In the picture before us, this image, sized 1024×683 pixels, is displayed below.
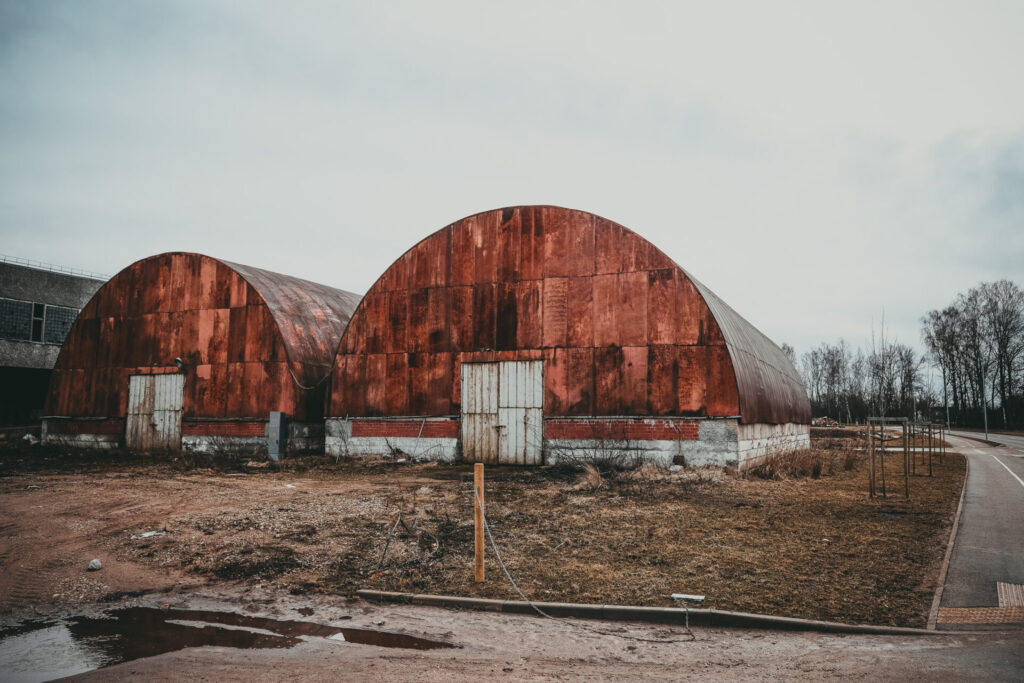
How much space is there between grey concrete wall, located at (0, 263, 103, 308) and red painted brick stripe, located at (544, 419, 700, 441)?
98.1ft

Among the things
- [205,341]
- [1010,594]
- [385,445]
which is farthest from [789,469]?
[205,341]

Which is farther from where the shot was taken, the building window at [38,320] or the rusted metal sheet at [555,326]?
the building window at [38,320]

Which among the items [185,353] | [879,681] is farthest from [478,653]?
[185,353]

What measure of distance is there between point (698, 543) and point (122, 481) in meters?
13.9

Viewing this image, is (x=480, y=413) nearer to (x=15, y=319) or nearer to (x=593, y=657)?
(x=593, y=657)

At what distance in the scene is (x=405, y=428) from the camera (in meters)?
21.6

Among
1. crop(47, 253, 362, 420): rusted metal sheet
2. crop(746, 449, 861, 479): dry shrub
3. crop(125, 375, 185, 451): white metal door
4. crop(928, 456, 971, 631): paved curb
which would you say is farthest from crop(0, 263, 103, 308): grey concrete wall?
crop(928, 456, 971, 631): paved curb

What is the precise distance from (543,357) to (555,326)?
0.97 m

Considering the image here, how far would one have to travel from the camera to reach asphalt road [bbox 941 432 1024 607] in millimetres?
7961

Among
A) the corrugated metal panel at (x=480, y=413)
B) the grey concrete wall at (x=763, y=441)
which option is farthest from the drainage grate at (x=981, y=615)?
the corrugated metal panel at (x=480, y=413)

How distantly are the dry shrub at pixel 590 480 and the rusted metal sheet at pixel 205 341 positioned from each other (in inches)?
427

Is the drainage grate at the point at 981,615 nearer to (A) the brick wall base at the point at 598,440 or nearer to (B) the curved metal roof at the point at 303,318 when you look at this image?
(A) the brick wall base at the point at 598,440

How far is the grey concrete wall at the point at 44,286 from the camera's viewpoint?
34.4m

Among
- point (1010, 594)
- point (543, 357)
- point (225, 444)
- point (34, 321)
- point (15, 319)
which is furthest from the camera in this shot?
point (34, 321)
